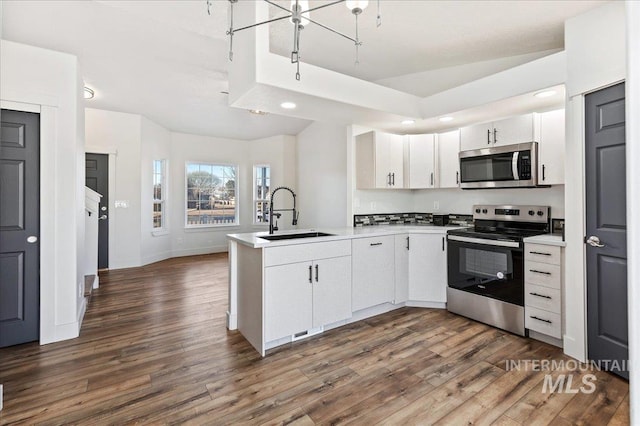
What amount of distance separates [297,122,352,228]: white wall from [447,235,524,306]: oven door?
1877 millimetres

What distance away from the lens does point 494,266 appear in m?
3.10

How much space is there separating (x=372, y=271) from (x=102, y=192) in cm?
507

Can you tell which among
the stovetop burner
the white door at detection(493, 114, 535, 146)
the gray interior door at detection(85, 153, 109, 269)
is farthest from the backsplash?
the gray interior door at detection(85, 153, 109, 269)

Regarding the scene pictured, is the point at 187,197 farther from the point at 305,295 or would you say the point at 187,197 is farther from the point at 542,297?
the point at 542,297

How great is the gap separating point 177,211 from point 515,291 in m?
6.46

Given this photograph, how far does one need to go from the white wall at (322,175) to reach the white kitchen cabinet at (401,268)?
4.63 feet

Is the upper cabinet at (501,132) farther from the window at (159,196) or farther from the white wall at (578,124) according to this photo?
the window at (159,196)

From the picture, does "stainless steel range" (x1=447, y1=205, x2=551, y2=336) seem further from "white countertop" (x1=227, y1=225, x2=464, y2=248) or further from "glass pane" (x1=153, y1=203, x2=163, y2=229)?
"glass pane" (x1=153, y1=203, x2=163, y2=229)

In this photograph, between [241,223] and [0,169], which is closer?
[0,169]

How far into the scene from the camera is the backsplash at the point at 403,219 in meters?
4.11

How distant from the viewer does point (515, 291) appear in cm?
292

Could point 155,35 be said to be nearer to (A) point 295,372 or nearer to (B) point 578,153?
(A) point 295,372

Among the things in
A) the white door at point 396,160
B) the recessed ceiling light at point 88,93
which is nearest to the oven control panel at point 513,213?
the white door at point 396,160

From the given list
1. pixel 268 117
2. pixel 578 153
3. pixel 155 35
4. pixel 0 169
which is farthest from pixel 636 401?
pixel 268 117
